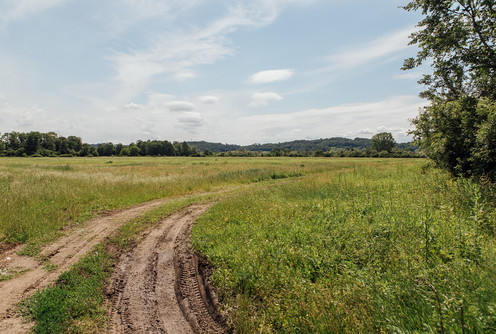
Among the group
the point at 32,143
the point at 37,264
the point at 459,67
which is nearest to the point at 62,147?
the point at 32,143

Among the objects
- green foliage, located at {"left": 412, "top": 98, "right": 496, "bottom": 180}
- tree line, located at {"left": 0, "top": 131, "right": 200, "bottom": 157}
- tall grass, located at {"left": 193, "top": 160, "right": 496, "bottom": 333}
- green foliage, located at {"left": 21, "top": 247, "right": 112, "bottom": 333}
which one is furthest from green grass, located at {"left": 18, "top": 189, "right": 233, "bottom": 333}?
tree line, located at {"left": 0, "top": 131, "right": 200, "bottom": 157}

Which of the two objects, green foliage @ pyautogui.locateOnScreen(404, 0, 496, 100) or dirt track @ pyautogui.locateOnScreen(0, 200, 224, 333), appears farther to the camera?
green foliage @ pyautogui.locateOnScreen(404, 0, 496, 100)

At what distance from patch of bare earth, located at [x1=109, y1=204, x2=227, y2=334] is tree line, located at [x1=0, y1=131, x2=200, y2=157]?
123662 millimetres

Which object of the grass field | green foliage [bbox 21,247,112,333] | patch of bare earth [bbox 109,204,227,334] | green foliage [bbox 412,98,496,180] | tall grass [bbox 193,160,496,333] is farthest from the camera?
green foliage [bbox 412,98,496,180]

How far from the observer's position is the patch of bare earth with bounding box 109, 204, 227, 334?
4.01m

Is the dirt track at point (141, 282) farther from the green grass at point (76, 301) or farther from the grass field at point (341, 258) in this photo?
the grass field at point (341, 258)

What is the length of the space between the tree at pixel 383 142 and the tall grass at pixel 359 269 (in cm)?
13531

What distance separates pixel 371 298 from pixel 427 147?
672 inches

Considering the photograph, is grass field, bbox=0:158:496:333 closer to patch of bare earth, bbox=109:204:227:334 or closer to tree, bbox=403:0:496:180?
patch of bare earth, bbox=109:204:227:334

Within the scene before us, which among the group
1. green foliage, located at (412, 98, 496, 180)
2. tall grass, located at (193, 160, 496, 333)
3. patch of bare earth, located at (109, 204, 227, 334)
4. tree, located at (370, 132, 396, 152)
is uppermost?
tree, located at (370, 132, 396, 152)

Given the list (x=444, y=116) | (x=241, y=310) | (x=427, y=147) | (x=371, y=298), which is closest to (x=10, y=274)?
(x=241, y=310)

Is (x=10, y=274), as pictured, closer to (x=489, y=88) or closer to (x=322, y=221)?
(x=322, y=221)

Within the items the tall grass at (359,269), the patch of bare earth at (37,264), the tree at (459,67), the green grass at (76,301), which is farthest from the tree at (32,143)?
the tree at (459,67)

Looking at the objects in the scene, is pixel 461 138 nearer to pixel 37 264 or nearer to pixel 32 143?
pixel 37 264
